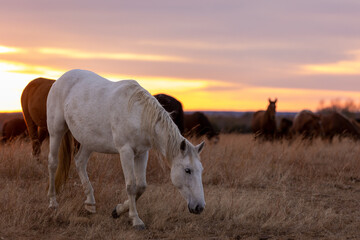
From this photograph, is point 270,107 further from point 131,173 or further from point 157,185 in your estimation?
point 131,173

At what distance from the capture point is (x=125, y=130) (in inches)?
206

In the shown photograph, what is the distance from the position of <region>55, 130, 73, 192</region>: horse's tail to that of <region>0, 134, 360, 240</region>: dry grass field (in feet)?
0.68

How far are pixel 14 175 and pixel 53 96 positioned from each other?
2.39 metres

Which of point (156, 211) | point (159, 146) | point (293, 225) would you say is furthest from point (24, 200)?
point (293, 225)

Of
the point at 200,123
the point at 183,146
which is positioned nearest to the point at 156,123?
the point at 183,146

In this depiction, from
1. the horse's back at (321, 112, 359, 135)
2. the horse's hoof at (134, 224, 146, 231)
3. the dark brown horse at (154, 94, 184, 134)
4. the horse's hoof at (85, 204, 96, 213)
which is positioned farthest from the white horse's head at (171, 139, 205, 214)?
the horse's back at (321, 112, 359, 135)

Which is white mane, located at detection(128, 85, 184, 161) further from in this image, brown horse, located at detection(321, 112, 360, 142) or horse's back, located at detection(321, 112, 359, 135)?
horse's back, located at detection(321, 112, 359, 135)

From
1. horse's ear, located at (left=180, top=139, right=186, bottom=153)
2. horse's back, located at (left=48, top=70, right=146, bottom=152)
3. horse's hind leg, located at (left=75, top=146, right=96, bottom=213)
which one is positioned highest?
horse's back, located at (left=48, top=70, right=146, bottom=152)

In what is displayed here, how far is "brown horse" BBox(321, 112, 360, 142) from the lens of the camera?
1906 centimetres

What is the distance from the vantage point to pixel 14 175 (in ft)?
26.1

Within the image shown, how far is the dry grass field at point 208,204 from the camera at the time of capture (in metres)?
5.17

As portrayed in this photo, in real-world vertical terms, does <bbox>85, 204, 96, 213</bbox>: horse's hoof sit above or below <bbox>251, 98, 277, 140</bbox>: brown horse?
below

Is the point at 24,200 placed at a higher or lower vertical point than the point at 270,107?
lower

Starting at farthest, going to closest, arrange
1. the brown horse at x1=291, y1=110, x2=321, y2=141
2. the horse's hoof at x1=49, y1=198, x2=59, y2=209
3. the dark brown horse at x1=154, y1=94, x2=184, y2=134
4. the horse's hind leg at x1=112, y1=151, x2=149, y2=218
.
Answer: the brown horse at x1=291, y1=110, x2=321, y2=141
the dark brown horse at x1=154, y1=94, x2=184, y2=134
the horse's hoof at x1=49, y1=198, x2=59, y2=209
the horse's hind leg at x1=112, y1=151, x2=149, y2=218
